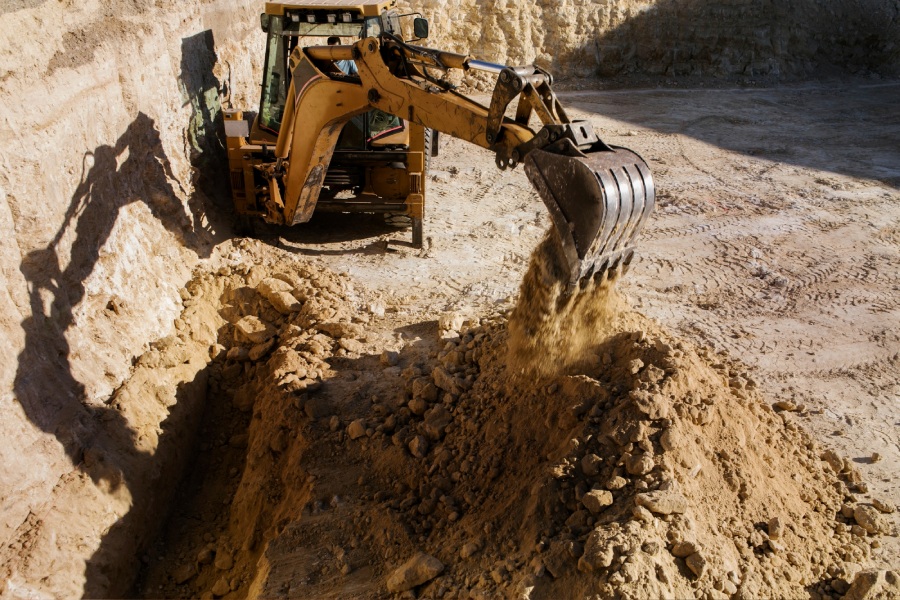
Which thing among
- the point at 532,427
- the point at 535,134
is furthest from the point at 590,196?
the point at 532,427

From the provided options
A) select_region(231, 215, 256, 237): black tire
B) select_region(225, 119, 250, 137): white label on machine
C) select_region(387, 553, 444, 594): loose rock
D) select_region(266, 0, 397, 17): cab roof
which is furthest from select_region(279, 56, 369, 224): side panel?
select_region(387, 553, 444, 594): loose rock

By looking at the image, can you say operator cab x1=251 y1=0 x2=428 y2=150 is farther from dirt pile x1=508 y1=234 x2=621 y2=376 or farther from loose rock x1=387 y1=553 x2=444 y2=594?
loose rock x1=387 y1=553 x2=444 y2=594

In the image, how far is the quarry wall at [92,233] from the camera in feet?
14.9

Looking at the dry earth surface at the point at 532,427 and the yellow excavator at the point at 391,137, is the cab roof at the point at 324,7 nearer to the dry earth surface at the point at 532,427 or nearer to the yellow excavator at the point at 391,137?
the yellow excavator at the point at 391,137

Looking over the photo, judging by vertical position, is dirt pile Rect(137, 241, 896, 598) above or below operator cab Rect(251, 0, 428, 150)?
below

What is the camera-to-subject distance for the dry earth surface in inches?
156

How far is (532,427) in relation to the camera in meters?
4.68

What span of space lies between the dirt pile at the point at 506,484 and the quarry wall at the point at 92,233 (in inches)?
26.4

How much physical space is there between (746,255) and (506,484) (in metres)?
5.22

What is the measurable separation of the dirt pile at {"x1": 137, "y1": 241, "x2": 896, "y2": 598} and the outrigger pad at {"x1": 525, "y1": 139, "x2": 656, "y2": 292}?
80 cm

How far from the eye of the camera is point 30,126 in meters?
4.91

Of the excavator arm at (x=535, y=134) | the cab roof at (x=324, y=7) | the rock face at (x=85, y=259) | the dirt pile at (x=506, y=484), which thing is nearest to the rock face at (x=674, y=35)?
the cab roof at (x=324, y=7)

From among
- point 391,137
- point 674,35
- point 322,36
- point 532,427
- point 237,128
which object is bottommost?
point 532,427

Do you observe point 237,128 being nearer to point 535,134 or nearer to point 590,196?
point 535,134
